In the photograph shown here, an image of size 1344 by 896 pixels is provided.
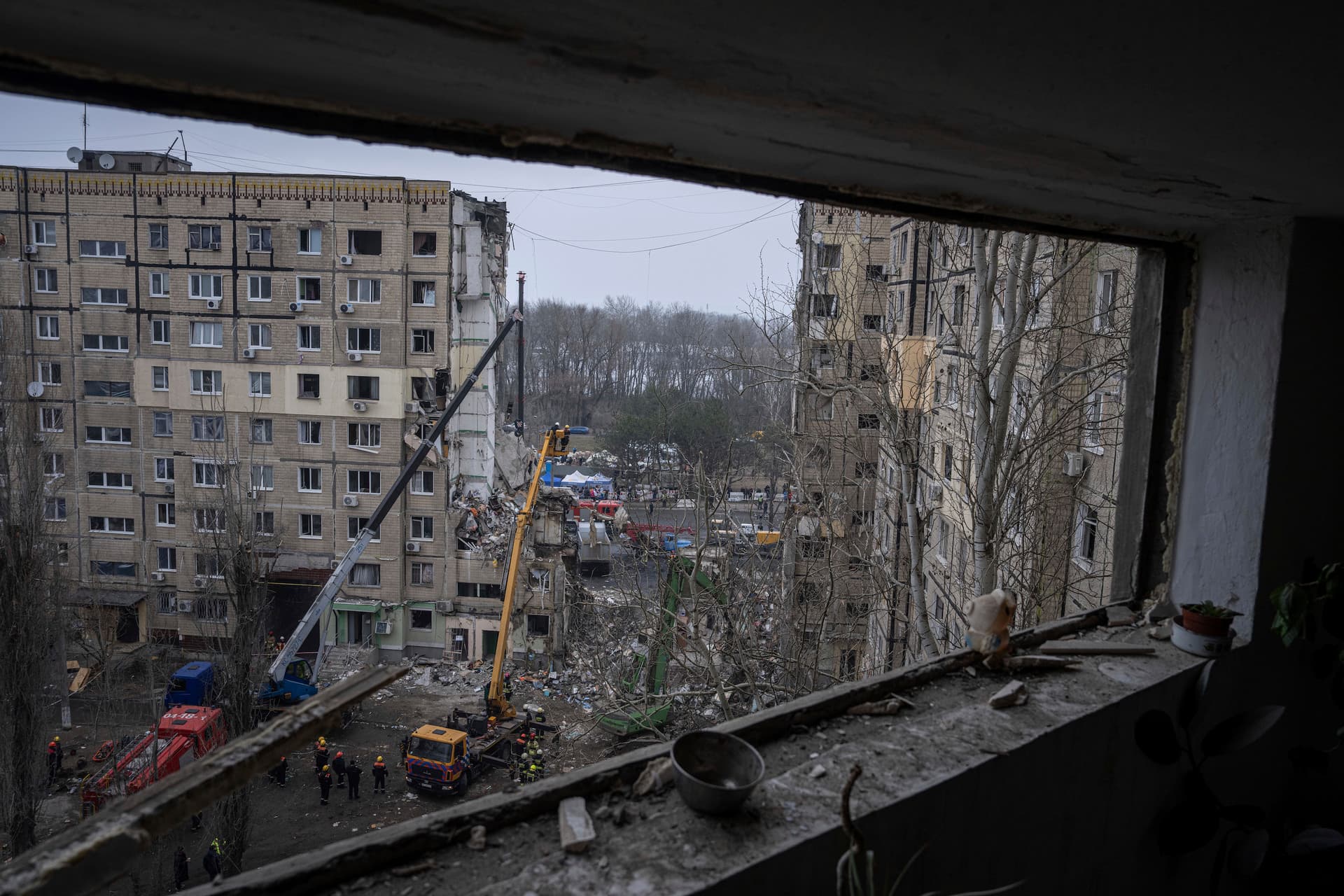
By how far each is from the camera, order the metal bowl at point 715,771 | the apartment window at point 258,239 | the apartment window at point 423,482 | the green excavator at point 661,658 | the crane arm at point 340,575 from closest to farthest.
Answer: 1. the metal bowl at point 715,771
2. the green excavator at point 661,658
3. the crane arm at point 340,575
4. the apartment window at point 258,239
5. the apartment window at point 423,482

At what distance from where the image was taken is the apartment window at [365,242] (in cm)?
1698

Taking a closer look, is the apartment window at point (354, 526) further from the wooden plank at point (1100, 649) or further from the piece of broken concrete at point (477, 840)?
the piece of broken concrete at point (477, 840)

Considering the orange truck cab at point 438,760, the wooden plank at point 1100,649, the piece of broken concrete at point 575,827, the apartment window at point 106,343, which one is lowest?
the orange truck cab at point 438,760

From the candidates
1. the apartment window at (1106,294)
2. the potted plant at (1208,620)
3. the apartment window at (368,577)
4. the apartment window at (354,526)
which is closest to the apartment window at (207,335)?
the apartment window at (354,526)

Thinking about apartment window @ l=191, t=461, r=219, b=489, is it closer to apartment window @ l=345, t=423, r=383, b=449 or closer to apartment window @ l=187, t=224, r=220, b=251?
apartment window @ l=345, t=423, r=383, b=449

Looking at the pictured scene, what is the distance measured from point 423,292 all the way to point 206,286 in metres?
4.75

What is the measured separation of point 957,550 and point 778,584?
14.4ft

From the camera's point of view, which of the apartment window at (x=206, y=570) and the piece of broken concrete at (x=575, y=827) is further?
the apartment window at (x=206, y=570)

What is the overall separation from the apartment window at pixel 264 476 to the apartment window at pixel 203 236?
4.87 metres

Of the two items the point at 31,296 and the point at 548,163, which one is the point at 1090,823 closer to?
the point at 548,163

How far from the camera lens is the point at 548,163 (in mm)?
1457

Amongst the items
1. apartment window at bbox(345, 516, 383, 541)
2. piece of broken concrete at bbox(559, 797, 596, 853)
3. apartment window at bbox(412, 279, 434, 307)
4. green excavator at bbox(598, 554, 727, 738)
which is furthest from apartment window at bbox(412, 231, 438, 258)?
piece of broken concrete at bbox(559, 797, 596, 853)

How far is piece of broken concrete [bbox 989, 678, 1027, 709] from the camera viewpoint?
7.02 ft

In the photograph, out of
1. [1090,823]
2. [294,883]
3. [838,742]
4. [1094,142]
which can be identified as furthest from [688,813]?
[1094,142]
